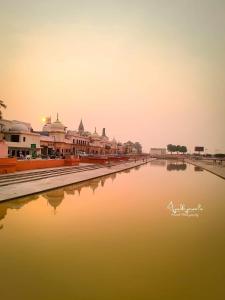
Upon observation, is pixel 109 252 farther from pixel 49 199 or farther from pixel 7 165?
pixel 7 165

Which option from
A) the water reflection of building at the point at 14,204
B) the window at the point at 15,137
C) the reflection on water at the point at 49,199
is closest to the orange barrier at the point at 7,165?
the reflection on water at the point at 49,199

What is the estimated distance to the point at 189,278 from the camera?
20.6 feet

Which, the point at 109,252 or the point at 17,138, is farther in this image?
the point at 17,138

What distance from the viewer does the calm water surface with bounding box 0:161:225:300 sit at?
5711 mm

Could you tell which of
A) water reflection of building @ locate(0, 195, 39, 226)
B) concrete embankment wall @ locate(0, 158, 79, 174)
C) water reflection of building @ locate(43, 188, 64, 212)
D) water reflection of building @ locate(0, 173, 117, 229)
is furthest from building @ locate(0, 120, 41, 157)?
water reflection of building @ locate(0, 195, 39, 226)

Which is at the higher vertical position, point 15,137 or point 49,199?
point 15,137

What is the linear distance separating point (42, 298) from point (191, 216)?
8.92 metres

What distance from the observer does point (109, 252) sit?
7770 millimetres

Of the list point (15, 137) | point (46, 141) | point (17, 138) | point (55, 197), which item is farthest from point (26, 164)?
point (46, 141)

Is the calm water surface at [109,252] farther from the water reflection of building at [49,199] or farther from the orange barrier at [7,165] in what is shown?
the orange barrier at [7,165]

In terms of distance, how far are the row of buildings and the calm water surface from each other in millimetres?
Result: 14121

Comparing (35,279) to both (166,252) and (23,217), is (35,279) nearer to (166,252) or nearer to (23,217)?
(166,252)

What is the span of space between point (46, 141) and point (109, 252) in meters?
35.9

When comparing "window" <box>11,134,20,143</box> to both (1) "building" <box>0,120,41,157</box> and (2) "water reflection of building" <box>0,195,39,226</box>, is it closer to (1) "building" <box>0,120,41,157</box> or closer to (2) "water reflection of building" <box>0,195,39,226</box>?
(1) "building" <box>0,120,41,157</box>
